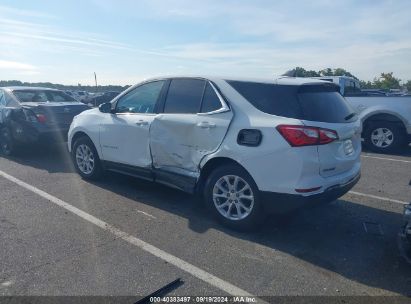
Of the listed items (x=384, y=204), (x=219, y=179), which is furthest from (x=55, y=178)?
(x=384, y=204)

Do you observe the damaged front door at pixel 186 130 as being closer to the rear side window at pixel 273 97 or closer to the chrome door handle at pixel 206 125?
the chrome door handle at pixel 206 125

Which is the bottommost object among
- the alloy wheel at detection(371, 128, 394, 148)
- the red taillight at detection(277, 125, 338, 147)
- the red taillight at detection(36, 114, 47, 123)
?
the alloy wheel at detection(371, 128, 394, 148)

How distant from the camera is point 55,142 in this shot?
8078mm

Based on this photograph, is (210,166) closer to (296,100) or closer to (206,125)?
(206,125)

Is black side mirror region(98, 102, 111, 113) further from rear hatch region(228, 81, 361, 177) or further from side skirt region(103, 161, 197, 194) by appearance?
rear hatch region(228, 81, 361, 177)

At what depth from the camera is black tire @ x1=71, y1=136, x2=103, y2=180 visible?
6078mm

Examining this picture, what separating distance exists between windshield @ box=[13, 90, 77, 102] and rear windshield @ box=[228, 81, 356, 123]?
6.06 meters

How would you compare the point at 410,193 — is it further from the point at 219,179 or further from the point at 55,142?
the point at 55,142

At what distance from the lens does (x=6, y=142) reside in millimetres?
8461

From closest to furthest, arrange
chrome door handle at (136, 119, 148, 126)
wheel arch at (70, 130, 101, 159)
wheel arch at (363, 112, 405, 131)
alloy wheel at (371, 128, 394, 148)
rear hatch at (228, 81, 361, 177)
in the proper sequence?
1. rear hatch at (228, 81, 361, 177)
2. chrome door handle at (136, 119, 148, 126)
3. wheel arch at (70, 130, 101, 159)
4. wheel arch at (363, 112, 405, 131)
5. alloy wheel at (371, 128, 394, 148)

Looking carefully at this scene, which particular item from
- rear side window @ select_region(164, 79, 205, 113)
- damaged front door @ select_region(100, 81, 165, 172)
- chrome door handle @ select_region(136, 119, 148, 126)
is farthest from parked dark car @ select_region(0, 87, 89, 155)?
rear side window @ select_region(164, 79, 205, 113)

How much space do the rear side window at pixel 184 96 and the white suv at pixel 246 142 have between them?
0.04 ft

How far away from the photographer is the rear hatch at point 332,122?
3882 millimetres

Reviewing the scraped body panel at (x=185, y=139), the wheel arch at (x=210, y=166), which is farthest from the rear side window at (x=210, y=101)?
the wheel arch at (x=210, y=166)
